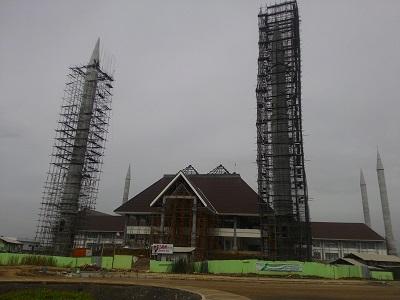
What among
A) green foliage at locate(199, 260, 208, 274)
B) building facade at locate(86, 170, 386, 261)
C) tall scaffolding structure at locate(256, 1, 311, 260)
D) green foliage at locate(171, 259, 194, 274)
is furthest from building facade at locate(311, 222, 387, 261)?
green foliage at locate(171, 259, 194, 274)

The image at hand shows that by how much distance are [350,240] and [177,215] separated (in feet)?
148

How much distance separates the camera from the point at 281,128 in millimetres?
61531

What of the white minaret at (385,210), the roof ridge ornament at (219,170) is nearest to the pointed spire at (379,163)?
the white minaret at (385,210)

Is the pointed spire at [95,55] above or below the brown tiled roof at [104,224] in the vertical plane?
above

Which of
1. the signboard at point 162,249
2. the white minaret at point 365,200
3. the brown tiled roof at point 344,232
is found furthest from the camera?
the white minaret at point 365,200

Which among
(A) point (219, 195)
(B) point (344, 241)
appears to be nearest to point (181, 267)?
(A) point (219, 195)

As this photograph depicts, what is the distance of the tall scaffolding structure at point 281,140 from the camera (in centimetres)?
5641

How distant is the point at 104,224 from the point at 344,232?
5113 centimetres

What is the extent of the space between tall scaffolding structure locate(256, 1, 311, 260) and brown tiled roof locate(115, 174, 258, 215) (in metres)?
4.04

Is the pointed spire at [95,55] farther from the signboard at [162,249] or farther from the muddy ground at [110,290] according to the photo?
the muddy ground at [110,290]

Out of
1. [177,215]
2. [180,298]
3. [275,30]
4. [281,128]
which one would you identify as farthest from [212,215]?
[180,298]

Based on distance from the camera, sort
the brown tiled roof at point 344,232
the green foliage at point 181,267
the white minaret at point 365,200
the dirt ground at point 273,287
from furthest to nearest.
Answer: the white minaret at point 365,200 → the brown tiled roof at point 344,232 → the green foliage at point 181,267 → the dirt ground at point 273,287

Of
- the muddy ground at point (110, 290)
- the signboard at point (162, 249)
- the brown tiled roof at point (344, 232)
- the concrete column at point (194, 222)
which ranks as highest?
the brown tiled roof at point (344, 232)

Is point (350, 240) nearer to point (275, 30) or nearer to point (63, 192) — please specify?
point (275, 30)
